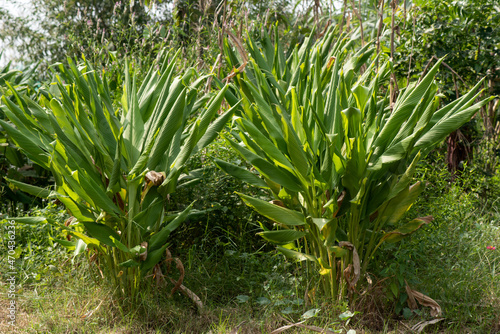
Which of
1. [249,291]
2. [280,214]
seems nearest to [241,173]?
[280,214]

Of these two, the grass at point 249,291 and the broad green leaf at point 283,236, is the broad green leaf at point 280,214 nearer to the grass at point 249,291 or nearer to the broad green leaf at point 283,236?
the broad green leaf at point 283,236

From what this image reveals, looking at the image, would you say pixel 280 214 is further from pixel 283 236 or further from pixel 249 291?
pixel 249 291

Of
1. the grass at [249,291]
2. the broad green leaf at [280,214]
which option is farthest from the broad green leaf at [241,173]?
the grass at [249,291]

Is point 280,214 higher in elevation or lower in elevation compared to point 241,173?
lower

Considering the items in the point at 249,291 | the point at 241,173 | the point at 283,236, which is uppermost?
the point at 241,173

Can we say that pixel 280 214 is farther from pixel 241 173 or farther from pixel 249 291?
pixel 249 291

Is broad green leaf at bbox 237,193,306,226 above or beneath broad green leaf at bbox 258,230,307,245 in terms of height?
above

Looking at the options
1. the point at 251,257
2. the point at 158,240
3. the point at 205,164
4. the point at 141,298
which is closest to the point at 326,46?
the point at 205,164

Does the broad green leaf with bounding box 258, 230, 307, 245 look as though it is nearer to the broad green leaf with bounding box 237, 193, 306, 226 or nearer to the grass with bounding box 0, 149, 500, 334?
the broad green leaf with bounding box 237, 193, 306, 226

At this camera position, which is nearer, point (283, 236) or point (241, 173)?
point (283, 236)

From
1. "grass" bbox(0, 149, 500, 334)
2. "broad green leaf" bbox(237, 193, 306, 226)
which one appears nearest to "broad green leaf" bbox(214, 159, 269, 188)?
"broad green leaf" bbox(237, 193, 306, 226)

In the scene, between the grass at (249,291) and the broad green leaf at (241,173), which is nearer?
the grass at (249,291)

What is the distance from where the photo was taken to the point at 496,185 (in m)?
4.13

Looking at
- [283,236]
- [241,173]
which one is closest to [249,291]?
[283,236]
